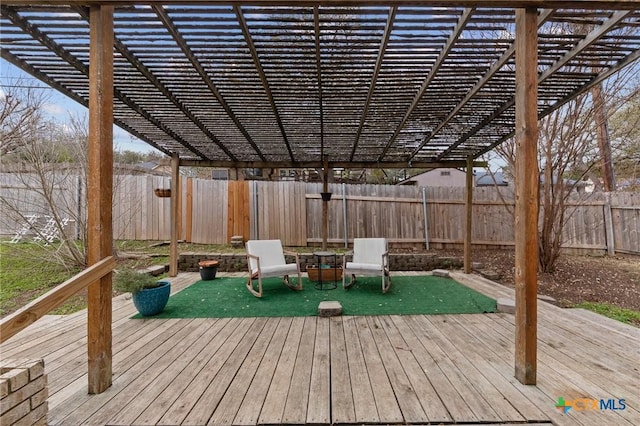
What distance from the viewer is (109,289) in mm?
1948

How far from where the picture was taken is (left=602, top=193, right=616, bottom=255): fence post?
691cm

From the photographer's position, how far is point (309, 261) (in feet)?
20.3

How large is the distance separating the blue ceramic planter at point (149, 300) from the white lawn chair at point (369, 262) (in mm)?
2574

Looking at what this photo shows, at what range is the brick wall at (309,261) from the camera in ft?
20.0

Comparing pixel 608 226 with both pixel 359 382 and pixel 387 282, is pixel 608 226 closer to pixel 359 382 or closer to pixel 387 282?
pixel 387 282

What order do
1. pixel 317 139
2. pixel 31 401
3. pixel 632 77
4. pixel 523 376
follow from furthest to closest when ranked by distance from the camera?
pixel 317 139 → pixel 632 77 → pixel 523 376 → pixel 31 401

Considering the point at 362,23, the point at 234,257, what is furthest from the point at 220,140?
the point at 362,23

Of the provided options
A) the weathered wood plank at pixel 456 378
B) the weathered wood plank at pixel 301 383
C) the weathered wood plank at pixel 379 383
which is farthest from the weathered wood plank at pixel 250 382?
the weathered wood plank at pixel 456 378

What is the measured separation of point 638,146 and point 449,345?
348 inches

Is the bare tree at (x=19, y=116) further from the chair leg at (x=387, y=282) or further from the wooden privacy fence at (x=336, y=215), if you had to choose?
the chair leg at (x=387, y=282)

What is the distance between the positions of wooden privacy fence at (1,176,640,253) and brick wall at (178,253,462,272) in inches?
46.6

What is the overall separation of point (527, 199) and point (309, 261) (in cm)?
467

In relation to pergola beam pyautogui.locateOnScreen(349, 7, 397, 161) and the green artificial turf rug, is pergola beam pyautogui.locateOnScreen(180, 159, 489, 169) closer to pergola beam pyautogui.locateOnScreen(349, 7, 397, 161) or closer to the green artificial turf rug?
pergola beam pyautogui.locateOnScreen(349, 7, 397, 161)

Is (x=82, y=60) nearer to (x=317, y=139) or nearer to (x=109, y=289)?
(x=109, y=289)
